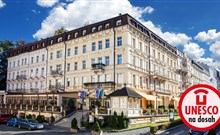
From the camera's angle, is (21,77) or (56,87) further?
(21,77)

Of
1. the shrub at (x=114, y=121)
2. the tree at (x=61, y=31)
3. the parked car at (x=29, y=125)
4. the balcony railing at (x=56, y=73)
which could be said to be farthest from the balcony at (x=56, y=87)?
the shrub at (x=114, y=121)

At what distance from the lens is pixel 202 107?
2012mm

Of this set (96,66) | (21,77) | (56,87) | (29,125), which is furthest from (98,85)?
(21,77)

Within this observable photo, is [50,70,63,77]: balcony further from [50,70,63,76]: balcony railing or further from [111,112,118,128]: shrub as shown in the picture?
[111,112,118,128]: shrub

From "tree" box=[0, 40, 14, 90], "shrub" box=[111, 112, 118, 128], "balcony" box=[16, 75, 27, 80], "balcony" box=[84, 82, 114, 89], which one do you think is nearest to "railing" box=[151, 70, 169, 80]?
"balcony" box=[84, 82, 114, 89]

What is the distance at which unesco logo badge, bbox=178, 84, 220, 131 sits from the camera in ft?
6.52

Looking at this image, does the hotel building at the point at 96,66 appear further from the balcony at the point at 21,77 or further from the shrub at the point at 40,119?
the shrub at the point at 40,119

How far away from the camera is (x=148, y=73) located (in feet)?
146

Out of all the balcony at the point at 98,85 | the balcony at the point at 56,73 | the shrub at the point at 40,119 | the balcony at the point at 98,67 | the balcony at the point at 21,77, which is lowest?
the shrub at the point at 40,119

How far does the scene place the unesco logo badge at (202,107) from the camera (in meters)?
1.99

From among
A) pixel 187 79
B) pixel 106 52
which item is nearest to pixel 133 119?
pixel 106 52

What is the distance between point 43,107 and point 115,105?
699 inches

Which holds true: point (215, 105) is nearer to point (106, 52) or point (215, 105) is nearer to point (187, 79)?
point (106, 52)

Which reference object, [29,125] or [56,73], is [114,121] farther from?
[56,73]
